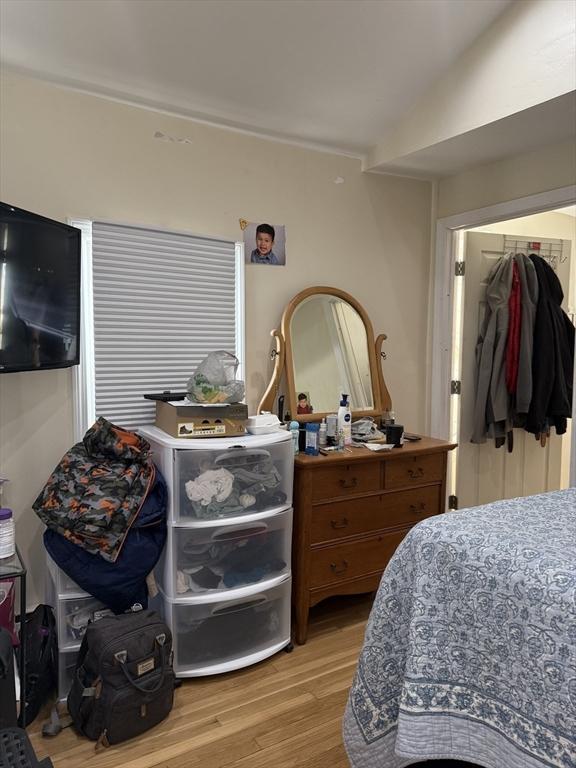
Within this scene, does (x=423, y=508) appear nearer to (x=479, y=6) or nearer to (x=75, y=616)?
(x=75, y=616)

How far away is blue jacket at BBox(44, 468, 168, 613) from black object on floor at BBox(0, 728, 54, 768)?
30.2 inches

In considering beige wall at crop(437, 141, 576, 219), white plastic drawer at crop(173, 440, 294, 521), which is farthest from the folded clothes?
beige wall at crop(437, 141, 576, 219)

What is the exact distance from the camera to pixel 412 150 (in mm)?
2689

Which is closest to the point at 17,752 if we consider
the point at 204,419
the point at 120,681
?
the point at 120,681

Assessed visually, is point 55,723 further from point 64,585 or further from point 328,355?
point 328,355

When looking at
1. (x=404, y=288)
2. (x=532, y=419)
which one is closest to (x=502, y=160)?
(x=404, y=288)

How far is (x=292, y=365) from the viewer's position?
A: 9.04 feet

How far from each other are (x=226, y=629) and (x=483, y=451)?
2090 mm

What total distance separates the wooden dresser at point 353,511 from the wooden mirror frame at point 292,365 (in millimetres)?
380

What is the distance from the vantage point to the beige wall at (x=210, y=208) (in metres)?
2.18

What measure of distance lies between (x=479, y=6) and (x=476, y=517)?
1958mm

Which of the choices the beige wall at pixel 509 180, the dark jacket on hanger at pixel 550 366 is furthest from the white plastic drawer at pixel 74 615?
the beige wall at pixel 509 180

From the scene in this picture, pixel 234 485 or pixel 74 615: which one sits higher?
pixel 234 485

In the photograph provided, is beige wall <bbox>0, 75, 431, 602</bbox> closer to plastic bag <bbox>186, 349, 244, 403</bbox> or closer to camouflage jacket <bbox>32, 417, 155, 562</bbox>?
camouflage jacket <bbox>32, 417, 155, 562</bbox>
